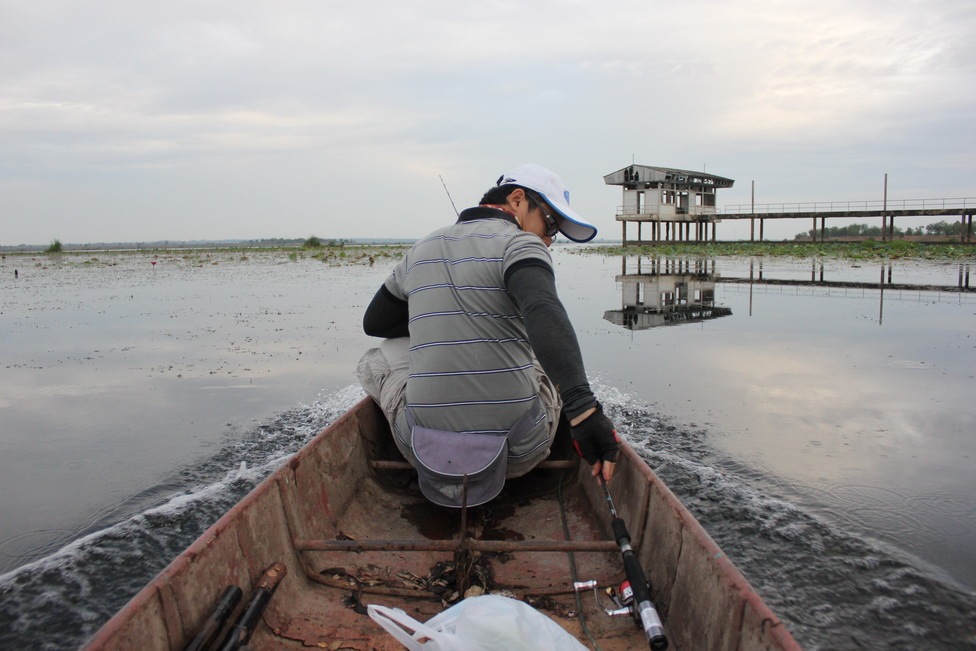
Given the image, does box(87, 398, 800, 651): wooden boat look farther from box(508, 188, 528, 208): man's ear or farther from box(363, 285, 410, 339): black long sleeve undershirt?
box(508, 188, 528, 208): man's ear

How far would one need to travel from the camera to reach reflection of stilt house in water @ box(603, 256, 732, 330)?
1319cm

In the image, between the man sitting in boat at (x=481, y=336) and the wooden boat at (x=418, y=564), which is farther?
the man sitting in boat at (x=481, y=336)

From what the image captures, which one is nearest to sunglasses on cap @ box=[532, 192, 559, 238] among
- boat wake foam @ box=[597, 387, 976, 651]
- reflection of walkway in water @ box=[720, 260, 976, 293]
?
boat wake foam @ box=[597, 387, 976, 651]

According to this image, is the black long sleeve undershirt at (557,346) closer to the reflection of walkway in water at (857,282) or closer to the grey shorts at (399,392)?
the grey shorts at (399,392)

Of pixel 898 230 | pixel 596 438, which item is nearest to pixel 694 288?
pixel 596 438

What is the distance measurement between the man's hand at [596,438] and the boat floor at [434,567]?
2.11ft

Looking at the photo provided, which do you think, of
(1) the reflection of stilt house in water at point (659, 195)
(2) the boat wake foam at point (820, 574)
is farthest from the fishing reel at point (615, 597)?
(1) the reflection of stilt house in water at point (659, 195)

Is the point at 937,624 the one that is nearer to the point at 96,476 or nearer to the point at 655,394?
the point at 655,394

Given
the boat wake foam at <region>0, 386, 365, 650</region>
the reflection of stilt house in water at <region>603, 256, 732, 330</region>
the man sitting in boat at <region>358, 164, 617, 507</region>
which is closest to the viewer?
the man sitting in boat at <region>358, 164, 617, 507</region>

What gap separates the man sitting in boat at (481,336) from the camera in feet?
8.67

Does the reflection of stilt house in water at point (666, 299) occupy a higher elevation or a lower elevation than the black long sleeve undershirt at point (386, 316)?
lower

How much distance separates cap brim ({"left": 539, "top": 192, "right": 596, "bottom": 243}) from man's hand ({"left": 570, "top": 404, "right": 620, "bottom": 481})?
3.51ft

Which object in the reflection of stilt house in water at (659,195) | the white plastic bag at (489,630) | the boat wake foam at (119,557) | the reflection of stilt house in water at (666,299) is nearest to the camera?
the white plastic bag at (489,630)

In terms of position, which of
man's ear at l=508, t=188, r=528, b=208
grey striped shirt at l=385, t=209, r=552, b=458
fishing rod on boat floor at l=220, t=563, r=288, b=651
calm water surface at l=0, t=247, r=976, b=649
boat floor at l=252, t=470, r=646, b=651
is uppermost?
man's ear at l=508, t=188, r=528, b=208
